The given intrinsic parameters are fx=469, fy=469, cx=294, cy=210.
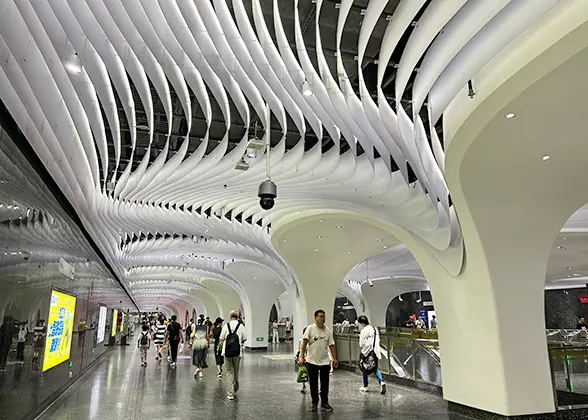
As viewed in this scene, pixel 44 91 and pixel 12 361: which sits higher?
pixel 44 91

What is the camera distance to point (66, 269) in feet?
26.6

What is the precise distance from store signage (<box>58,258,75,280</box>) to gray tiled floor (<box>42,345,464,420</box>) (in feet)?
7.03

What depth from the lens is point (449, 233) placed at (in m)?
7.73

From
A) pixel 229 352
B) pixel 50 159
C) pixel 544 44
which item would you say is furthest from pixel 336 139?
pixel 229 352

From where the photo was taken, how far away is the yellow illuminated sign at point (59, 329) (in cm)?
698

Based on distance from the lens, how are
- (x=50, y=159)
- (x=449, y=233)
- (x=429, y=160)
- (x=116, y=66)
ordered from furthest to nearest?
(x=449, y=233) → (x=429, y=160) → (x=50, y=159) → (x=116, y=66)

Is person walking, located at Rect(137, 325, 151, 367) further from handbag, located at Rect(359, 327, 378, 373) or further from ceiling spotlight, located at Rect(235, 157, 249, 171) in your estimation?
ceiling spotlight, located at Rect(235, 157, 249, 171)

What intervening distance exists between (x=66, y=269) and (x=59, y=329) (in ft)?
3.34

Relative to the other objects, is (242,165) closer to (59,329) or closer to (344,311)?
(59,329)

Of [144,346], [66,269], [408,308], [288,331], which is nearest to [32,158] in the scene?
[66,269]

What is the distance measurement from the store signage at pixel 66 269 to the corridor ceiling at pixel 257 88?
3.35 ft

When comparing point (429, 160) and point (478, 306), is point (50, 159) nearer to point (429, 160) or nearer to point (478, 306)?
point (429, 160)

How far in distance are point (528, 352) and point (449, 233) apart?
82.5 inches

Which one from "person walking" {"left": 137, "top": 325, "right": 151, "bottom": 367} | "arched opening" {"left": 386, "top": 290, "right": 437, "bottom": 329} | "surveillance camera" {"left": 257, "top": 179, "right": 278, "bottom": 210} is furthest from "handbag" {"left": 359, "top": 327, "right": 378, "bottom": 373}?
"arched opening" {"left": 386, "top": 290, "right": 437, "bottom": 329}
